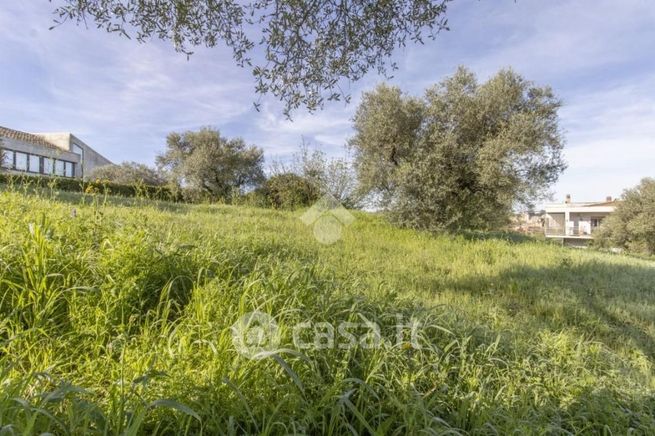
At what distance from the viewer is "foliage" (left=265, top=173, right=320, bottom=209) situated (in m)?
12.9

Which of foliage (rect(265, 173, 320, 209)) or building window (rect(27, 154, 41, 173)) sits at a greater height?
building window (rect(27, 154, 41, 173))

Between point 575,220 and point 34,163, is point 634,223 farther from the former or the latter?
point 34,163

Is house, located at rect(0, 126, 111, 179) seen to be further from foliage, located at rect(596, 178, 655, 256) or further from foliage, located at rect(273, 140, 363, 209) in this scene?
foliage, located at rect(596, 178, 655, 256)

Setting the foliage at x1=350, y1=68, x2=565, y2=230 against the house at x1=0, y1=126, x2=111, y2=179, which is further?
the house at x1=0, y1=126, x2=111, y2=179

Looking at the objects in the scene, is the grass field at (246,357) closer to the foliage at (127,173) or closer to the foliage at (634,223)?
the foliage at (634,223)

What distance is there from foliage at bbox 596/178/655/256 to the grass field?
74.6 feet

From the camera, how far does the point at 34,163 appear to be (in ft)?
98.2

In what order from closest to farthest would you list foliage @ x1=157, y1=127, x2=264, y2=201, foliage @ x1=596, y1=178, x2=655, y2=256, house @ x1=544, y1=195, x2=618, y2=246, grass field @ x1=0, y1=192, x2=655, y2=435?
grass field @ x1=0, y1=192, x2=655, y2=435 → foliage @ x1=157, y1=127, x2=264, y2=201 → foliage @ x1=596, y1=178, x2=655, y2=256 → house @ x1=544, y1=195, x2=618, y2=246

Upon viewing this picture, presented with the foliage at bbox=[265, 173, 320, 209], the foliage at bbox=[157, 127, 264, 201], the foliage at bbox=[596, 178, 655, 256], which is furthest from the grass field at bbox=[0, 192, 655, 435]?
the foliage at bbox=[596, 178, 655, 256]

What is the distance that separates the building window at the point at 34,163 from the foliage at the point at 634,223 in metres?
46.5

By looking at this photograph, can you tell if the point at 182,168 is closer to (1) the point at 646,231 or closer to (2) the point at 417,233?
(2) the point at 417,233

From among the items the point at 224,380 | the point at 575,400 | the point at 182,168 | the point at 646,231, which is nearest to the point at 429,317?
the point at 575,400

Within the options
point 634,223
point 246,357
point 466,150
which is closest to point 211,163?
point 466,150

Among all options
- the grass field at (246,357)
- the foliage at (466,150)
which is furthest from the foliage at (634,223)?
the grass field at (246,357)
